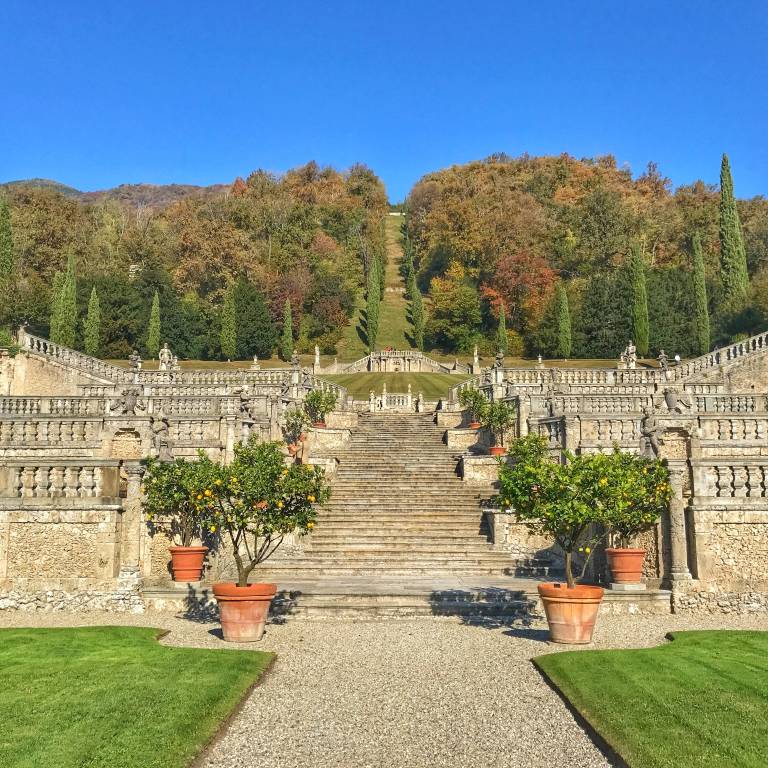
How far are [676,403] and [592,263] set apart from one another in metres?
54.7

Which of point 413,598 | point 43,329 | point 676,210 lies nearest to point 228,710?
point 413,598

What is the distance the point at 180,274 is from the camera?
3098 inches

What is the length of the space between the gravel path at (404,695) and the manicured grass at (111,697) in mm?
378

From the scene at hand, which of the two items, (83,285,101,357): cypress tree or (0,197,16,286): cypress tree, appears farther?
(83,285,101,357): cypress tree

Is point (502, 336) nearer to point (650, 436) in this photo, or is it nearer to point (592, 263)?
point (592, 263)

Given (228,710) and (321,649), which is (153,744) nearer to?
(228,710)

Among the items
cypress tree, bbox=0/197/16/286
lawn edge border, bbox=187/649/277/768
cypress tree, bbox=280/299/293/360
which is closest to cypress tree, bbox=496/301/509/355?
cypress tree, bbox=280/299/293/360

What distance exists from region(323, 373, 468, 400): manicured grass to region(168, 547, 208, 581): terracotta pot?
105 feet

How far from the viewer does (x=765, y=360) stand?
3953 cm

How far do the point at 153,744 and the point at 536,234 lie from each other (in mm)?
80009

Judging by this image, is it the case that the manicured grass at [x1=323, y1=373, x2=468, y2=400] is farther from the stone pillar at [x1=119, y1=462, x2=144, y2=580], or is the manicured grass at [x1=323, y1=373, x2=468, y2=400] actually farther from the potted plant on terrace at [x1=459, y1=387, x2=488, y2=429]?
the stone pillar at [x1=119, y1=462, x2=144, y2=580]

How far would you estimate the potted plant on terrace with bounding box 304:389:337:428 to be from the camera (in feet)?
102

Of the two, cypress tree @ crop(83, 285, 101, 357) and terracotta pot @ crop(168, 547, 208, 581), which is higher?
cypress tree @ crop(83, 285, 101, 357)

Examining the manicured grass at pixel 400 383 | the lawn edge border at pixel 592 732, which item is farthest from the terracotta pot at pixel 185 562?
the manicured grass at pixel 400 383
